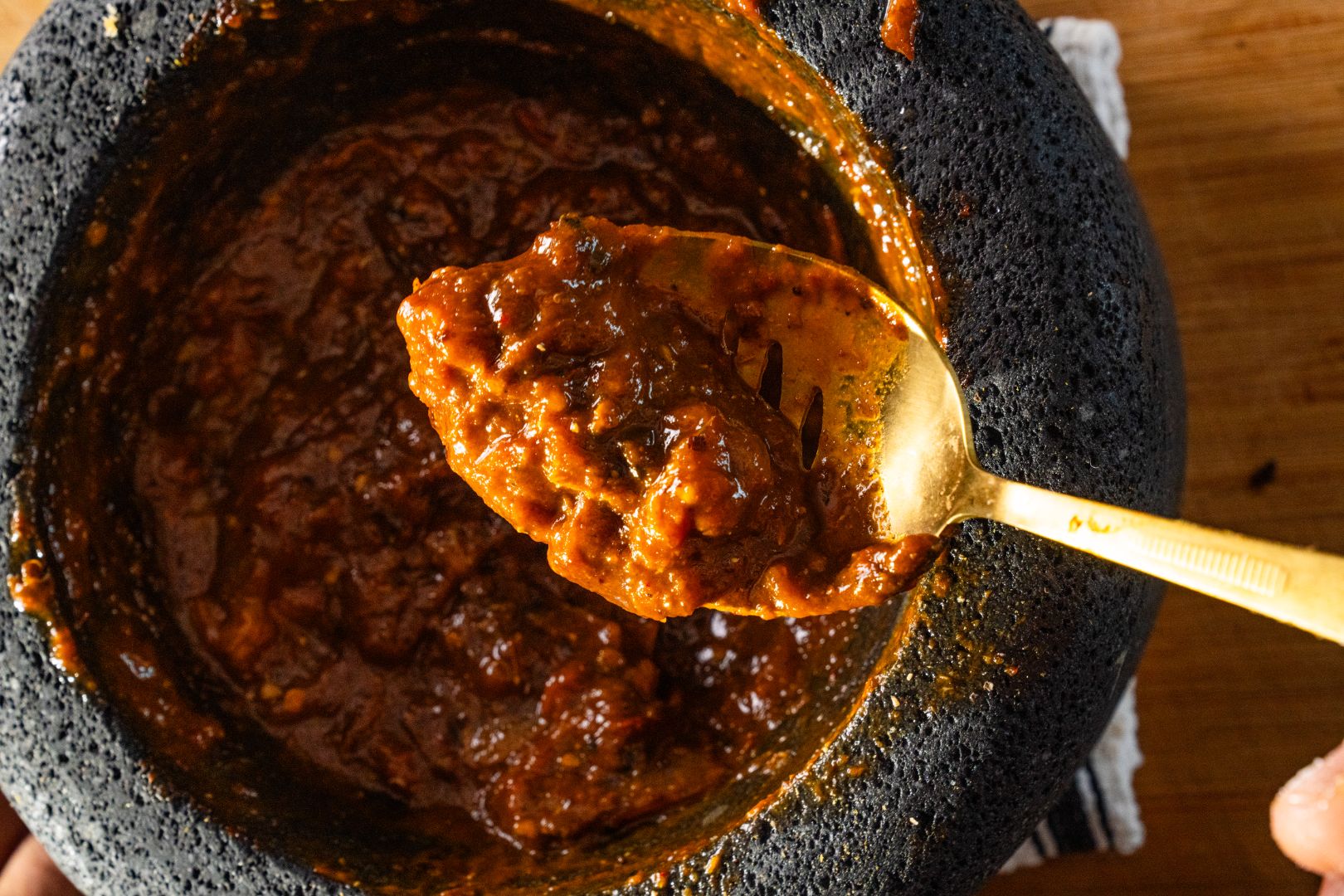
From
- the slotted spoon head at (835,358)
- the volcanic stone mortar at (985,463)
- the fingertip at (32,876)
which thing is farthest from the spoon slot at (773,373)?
the fingertip at (32,876)

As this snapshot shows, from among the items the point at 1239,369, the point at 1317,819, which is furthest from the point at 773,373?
the point at 1239,369

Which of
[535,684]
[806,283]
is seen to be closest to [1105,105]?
[806,283]

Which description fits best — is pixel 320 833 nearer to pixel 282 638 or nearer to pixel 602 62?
pixel 282 638

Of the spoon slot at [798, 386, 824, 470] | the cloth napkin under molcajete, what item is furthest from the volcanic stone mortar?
the cloth napkin under molcajete

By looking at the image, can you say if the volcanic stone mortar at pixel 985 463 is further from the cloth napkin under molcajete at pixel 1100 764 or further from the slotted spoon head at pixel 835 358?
the cloth napkin under molcajete at pixel 1100 764

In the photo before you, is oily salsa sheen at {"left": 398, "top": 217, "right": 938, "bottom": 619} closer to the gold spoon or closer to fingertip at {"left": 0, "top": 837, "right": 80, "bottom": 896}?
the gold spoon

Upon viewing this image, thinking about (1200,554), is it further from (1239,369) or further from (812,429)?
(1239,369)
